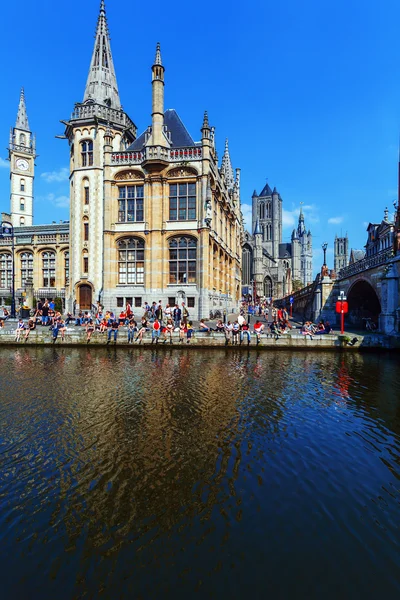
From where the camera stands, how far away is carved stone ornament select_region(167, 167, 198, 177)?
3008 centimetres

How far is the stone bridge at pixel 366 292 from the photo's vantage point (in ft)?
70.3

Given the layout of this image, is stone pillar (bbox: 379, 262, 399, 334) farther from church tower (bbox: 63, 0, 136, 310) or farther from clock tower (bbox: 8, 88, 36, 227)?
clock tower (bbox: 8, 88, 36, 227)

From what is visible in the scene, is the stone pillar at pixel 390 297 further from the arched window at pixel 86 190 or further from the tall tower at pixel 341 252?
the tall tower at pixel 341 252

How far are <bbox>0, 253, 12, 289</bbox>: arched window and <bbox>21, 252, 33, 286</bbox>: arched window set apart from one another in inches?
90.6

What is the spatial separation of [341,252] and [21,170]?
4831 inches

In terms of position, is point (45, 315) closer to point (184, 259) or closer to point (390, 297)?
point (184, 259)

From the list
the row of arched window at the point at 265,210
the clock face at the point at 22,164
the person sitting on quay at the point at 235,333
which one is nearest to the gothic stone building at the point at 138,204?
the person sitting on quay at the point at 235,333

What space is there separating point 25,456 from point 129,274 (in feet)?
83.6

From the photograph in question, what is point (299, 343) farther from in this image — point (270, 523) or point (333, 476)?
point (270, 523)

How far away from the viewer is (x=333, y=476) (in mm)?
6215

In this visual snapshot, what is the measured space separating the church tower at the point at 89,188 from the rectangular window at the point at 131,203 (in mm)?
3346

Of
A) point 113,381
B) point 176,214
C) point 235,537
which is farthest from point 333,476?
point 176,214

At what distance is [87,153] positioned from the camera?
112 ft

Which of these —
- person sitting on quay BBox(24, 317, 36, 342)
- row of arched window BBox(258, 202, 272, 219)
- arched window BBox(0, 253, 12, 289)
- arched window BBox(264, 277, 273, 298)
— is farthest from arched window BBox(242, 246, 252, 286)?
person sitting on quay BBox(24, 317, 36, 342)
